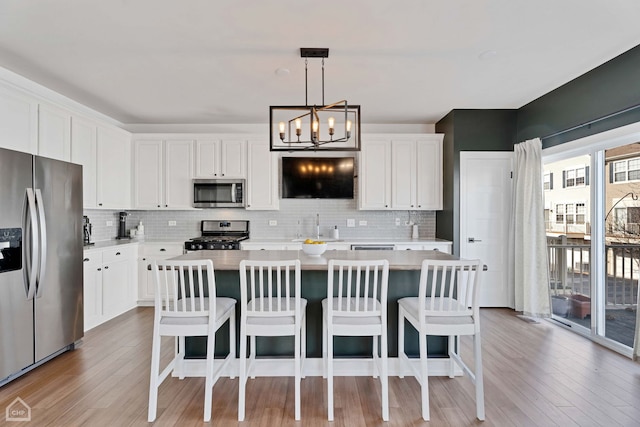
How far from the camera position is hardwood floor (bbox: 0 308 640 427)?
221 cm

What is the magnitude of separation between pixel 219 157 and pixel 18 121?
7.63ft

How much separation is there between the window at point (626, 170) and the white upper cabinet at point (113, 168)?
19.7 ft

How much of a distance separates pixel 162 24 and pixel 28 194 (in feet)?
5.98

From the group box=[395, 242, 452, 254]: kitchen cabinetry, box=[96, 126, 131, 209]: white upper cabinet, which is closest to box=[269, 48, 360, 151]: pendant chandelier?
box=[395, 242, 452, 254]: kitchen cabinetry

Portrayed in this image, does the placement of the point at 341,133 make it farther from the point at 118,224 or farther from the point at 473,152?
the point at 118,224

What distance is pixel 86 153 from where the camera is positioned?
4.07m

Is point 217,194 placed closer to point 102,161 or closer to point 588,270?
point 102,161

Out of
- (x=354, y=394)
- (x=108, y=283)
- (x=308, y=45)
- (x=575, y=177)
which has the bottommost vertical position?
(x=354, y=394)

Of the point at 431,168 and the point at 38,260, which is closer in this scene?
the point at 38,260

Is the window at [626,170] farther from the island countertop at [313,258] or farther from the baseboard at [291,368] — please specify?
the baseboard at [291,368]

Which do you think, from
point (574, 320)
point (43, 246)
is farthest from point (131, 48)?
point (574, 320)

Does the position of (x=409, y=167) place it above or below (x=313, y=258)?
above

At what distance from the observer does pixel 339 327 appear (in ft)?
7.59

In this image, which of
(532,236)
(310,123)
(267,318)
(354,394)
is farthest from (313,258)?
(532,236)
